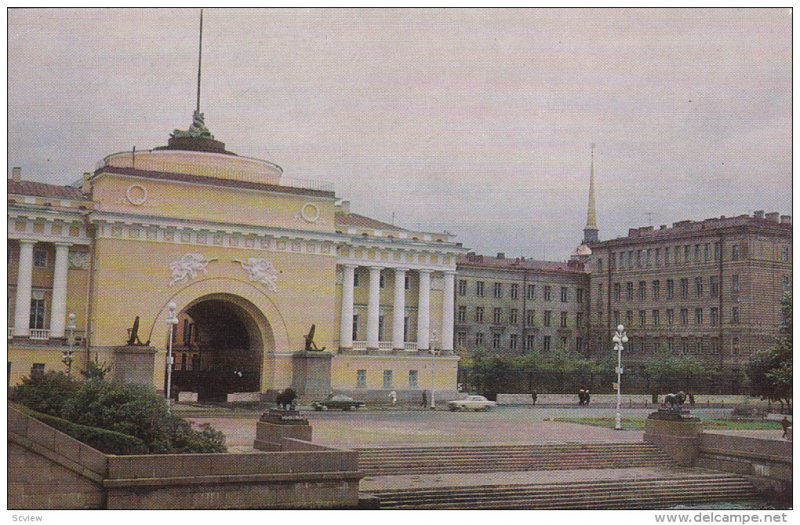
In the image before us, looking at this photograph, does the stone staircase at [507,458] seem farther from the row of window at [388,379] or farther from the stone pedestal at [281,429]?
the row of window at [388,379]

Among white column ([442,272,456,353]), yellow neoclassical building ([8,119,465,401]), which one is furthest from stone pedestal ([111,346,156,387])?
white column ([442,272,456,353])

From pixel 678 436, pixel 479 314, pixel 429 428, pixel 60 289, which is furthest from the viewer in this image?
pixel 479 314

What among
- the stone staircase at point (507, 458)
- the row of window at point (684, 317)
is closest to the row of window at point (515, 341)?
the row of window at point (684, 317)

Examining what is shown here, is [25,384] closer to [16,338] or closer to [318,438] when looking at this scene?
[318,438]

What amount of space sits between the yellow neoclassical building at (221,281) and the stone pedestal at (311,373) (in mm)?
61

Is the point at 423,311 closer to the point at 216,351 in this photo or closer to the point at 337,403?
the point at 337,403

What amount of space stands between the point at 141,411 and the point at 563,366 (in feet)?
139

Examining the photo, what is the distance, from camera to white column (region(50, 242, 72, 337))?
43.5m

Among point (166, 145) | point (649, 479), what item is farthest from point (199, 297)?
point (649, 479)

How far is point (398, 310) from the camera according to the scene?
171 ft

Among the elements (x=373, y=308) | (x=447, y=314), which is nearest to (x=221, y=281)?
(x=373, y=308)

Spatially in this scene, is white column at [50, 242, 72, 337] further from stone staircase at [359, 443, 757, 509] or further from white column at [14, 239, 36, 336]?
stone staircase at [359, 443, 757, 509]
